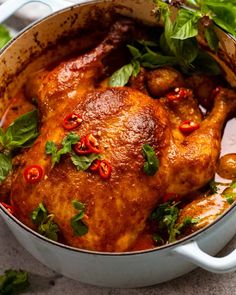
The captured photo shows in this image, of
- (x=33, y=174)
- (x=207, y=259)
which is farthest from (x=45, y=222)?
(x=207, y=259)

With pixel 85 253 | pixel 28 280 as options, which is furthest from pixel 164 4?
pixel 28 280

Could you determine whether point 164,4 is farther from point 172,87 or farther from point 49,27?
point 49,27

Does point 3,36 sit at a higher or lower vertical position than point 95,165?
higher

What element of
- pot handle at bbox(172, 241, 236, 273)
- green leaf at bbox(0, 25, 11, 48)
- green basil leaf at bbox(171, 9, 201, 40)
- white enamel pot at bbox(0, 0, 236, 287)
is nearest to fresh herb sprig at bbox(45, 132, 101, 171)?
white enamel pot at bbox(0, 0, 236, 287)

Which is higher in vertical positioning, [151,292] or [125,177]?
[125,177]

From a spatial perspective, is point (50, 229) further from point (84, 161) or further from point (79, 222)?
point (84, 161)
